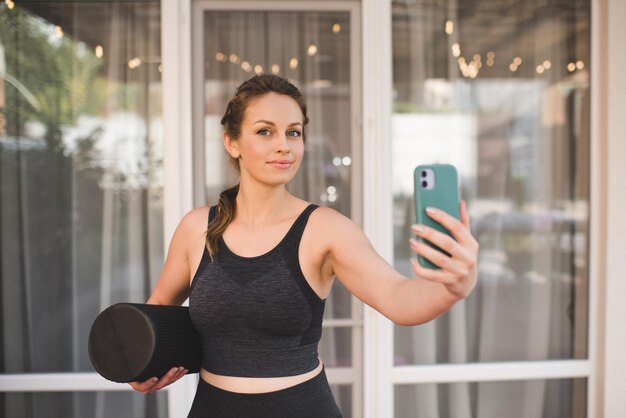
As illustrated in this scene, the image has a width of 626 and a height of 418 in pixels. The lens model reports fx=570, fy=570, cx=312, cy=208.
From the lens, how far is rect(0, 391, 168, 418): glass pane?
2.76 meters

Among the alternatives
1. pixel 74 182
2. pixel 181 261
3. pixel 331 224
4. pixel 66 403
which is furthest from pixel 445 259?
pixel 66 403

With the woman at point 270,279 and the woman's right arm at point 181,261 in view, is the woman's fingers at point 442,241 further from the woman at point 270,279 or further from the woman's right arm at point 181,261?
the woman's right arm at point 181,261

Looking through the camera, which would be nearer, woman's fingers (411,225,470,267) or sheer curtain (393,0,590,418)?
woman's fingers (411,225,470,267)

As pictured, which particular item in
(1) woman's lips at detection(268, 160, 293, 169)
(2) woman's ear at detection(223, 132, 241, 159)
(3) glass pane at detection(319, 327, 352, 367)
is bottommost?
(3) glass pane at detection(319, 327, 352, 367)

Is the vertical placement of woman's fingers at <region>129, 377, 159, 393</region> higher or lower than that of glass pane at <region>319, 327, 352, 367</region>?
higher

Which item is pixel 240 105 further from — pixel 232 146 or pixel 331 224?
pixel 331 224

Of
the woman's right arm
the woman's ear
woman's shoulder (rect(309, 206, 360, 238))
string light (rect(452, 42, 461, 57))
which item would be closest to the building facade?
string light (rect(452, 42, 461, 57))

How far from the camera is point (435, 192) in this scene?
3.10 feet

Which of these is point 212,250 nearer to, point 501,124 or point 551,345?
point 501,124

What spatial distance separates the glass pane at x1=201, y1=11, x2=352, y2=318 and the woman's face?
1408mm

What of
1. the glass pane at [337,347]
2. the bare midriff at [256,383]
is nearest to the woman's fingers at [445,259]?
the bare midriff at [256,383]

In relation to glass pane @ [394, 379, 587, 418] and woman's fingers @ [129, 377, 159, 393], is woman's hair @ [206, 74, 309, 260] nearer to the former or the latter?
woman's fingers @ [129, 377, 159, 393]

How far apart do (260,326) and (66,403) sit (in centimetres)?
194

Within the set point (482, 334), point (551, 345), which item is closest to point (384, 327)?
point (482, 334)
